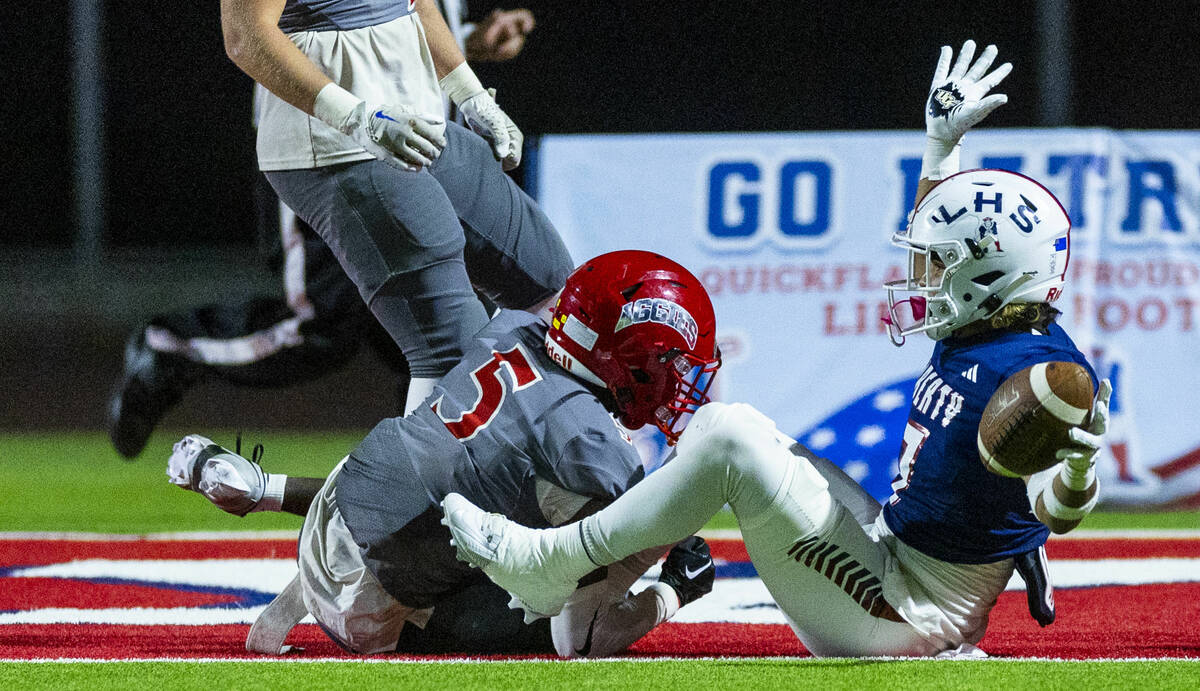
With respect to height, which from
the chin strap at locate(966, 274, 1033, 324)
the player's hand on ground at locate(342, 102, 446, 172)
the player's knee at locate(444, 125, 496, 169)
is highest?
the player's hand on ground at locate(342, 102, 446, 172)

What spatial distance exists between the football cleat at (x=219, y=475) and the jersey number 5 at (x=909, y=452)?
4.44 feet

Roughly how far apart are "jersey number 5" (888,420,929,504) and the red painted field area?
15.2 inches

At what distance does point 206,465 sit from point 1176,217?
3.57m

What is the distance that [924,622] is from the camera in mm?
2705

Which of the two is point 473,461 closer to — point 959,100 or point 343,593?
point 343,593

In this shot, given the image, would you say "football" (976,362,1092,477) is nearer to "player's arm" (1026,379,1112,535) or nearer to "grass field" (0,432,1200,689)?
"player's arm" (1026,379,1112,535)

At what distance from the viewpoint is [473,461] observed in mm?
2777

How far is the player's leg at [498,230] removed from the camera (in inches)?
137

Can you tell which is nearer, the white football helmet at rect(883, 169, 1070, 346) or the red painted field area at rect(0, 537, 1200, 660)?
the white football helmet at rect(883, 169, 1070, 346)

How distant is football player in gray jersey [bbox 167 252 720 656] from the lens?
2773 millimetres

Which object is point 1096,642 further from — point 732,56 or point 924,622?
point 732,56

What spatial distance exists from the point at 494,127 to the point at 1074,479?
1826mm

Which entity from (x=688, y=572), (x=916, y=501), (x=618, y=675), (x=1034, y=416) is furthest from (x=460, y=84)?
(x=1034, y=416)

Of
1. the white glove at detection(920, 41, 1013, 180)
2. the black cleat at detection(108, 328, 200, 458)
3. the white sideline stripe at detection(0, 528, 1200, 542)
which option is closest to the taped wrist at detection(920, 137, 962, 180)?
the white glove at detection(920, 41, 1013, 180)
